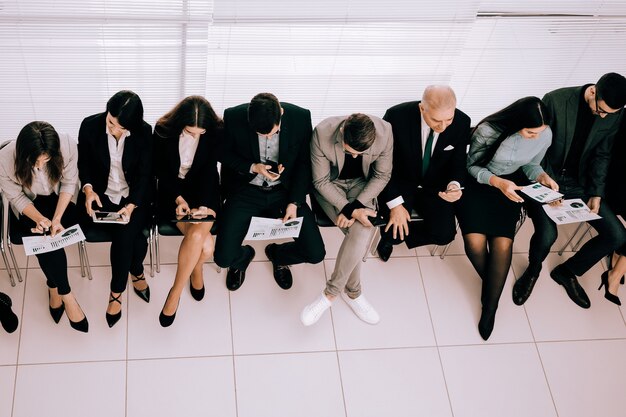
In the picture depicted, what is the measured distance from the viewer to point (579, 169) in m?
3.62

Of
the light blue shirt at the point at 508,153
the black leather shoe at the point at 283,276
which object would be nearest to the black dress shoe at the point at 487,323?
the light blue shirt at the point at 508,153

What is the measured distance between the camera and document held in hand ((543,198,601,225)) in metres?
3.51

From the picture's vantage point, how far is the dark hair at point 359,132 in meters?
2.86

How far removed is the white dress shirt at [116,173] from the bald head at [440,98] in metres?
1.59

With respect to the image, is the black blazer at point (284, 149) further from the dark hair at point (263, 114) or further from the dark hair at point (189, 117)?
the dark hair at point (263, 114)

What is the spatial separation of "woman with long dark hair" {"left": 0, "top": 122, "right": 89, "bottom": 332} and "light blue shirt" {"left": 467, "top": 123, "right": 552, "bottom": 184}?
2.27 metres

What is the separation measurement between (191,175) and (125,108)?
57 cm

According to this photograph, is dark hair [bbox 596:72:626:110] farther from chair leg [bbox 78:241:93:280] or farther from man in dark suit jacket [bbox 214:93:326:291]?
chair leg [bbox 78:241:93:280]

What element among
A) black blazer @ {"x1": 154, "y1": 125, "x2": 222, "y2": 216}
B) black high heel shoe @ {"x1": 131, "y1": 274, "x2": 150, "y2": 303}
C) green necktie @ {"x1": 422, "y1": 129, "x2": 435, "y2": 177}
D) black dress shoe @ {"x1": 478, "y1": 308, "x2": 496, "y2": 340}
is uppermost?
green necktie @ {"x1": 422, "y1": 129, "x2": 435, "y2": 177}

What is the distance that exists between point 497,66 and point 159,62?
209cm

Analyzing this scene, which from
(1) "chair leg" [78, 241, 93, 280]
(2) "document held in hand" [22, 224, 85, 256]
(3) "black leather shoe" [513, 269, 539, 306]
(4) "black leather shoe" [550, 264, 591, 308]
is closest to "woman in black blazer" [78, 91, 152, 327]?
(2) "document held in hand" [22, 224, 85, 256]

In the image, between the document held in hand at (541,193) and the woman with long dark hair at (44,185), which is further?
the document held in hand at (541,193)

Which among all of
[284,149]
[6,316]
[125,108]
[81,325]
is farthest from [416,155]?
[6,316]

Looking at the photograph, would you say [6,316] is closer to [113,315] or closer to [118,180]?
[113,315]
